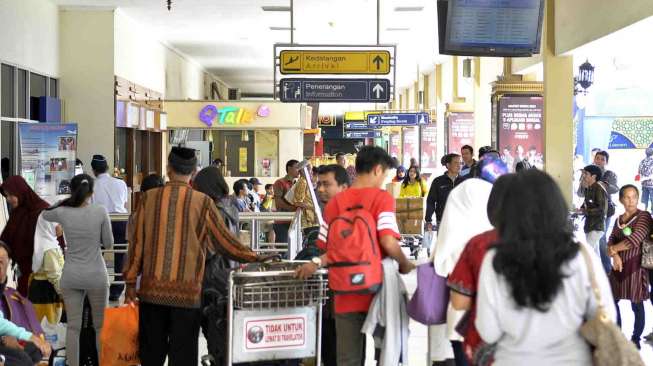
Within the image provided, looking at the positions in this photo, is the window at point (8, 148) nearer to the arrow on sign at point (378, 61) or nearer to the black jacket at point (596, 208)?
the arrow on sign at point (378, 61)

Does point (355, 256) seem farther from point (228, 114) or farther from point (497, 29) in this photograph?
point (228, 114)

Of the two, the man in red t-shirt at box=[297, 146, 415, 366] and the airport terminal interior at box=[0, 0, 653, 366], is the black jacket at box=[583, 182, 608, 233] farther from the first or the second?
the man in red t-shirt at box=[297, 146, 415, 366]

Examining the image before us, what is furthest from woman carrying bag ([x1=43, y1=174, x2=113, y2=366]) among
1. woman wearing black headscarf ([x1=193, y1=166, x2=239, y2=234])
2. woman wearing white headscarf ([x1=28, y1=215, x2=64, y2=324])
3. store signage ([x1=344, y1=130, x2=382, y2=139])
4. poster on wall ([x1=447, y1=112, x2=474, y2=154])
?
store signage ([x1=344, y1=130, x2=382, y2=139])

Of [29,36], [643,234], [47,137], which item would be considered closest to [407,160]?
[29,36]

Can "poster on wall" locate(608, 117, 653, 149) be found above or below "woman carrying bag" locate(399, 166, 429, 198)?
above

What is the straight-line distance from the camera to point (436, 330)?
5.12 meters

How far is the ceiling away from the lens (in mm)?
17297

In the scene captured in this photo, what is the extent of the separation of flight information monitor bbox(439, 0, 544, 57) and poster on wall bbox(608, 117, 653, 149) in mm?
17583

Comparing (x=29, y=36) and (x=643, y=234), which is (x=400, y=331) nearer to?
(x=643, y=234)

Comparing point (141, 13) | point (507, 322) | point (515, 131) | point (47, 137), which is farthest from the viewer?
point (141, 13)

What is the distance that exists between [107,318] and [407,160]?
3173cm

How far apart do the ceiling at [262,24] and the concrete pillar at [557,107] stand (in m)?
4.26

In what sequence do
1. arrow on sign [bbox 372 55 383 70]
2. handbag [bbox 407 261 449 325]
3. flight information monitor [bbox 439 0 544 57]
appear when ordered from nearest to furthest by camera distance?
1. handbag [bbox 407 261 449 325]
2. flight information monitor [bbox 439 0 544 57]
3. arrow on sign [bbox 372 55 383 70]

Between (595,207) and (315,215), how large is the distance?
12.4ft
